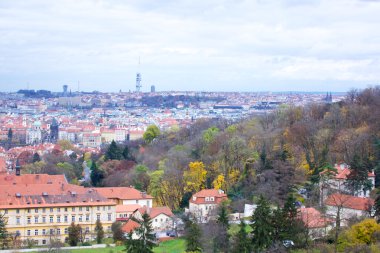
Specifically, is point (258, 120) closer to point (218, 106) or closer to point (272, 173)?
point (272, 173)

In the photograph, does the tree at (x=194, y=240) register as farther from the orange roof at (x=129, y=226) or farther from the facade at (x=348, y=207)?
the orange roof at (x=129, y=226)

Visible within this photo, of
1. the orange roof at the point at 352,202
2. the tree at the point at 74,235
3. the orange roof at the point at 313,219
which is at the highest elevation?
the orange roof at the point at 352,202

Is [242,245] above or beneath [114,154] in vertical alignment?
above

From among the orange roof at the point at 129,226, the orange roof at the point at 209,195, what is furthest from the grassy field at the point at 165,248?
the orange roof at the point at 209,195

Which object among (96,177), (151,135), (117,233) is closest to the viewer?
(117,233)

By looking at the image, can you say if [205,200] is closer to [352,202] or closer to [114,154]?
[352,202]

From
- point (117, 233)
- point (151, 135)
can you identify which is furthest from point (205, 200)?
point (151, 135)

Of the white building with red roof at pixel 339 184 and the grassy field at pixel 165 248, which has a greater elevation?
the white building with red roof at pixel 339 184
